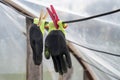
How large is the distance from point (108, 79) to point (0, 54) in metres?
0.84

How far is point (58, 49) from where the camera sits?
1292 millimetres

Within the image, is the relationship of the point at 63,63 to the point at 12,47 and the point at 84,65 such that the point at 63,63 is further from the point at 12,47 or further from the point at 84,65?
the point at 12,47

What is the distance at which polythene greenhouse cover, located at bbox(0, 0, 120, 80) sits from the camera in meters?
1.82

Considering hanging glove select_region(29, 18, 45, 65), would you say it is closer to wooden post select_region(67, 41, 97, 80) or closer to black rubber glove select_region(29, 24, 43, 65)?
black rubber glove select_region(29, 24, 43, 65)

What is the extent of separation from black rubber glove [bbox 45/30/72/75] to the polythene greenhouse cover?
50cm


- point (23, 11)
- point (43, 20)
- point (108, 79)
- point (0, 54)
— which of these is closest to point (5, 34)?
point (0, 54)

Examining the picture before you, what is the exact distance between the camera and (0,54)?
2539mm

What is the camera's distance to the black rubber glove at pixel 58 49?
129 cm

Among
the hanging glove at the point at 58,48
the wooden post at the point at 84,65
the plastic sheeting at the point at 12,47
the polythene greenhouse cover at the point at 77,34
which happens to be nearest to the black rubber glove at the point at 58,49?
the hanging glove at the point at 58,48

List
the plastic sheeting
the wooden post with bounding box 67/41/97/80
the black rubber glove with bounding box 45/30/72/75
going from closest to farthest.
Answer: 1. the black rubber glove with bounding box 45/30/72/75
2. the wooden post with bounding box 67/41/97/80
3. the plastic sheeting

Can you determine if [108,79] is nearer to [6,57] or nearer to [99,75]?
[99,75]

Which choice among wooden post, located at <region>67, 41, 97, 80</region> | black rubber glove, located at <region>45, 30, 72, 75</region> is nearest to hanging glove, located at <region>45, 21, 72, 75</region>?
black rubber glove, located at <region>45, 30, 72, 75</region>

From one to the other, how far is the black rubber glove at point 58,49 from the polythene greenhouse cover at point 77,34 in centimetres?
50

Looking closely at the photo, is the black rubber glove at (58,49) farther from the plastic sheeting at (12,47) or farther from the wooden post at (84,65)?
the plastic sheeting at (12,47)
